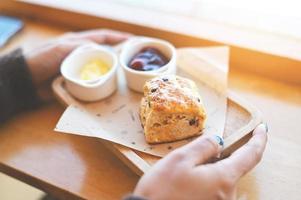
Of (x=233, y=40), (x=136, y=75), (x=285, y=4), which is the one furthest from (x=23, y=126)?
(x=285, y=4)

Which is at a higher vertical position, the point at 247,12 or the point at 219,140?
the point at 247,12

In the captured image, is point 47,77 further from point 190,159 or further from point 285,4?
point 285,4

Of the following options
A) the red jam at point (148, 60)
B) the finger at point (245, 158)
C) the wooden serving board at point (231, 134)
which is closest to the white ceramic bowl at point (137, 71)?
the red jam at point (148, 60)

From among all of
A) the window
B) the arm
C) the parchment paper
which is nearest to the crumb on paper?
the parchment paper

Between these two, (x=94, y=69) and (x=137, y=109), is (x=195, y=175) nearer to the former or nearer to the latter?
(x=137, y=109)

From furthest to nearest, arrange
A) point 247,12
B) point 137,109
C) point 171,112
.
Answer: point 247,12, point 137,109, point 171,112

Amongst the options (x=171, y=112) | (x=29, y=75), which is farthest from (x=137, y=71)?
(x=29, y=75)

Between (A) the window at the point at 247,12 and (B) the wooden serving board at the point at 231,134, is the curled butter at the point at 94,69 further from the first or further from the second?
(A) the window at the point at 247,12

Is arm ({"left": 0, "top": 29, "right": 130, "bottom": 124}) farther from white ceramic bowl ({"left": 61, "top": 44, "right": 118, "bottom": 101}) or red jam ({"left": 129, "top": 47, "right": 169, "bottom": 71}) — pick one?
red jam ({"left": 129, "top": 47, "right": 169, "bottom": 71})
